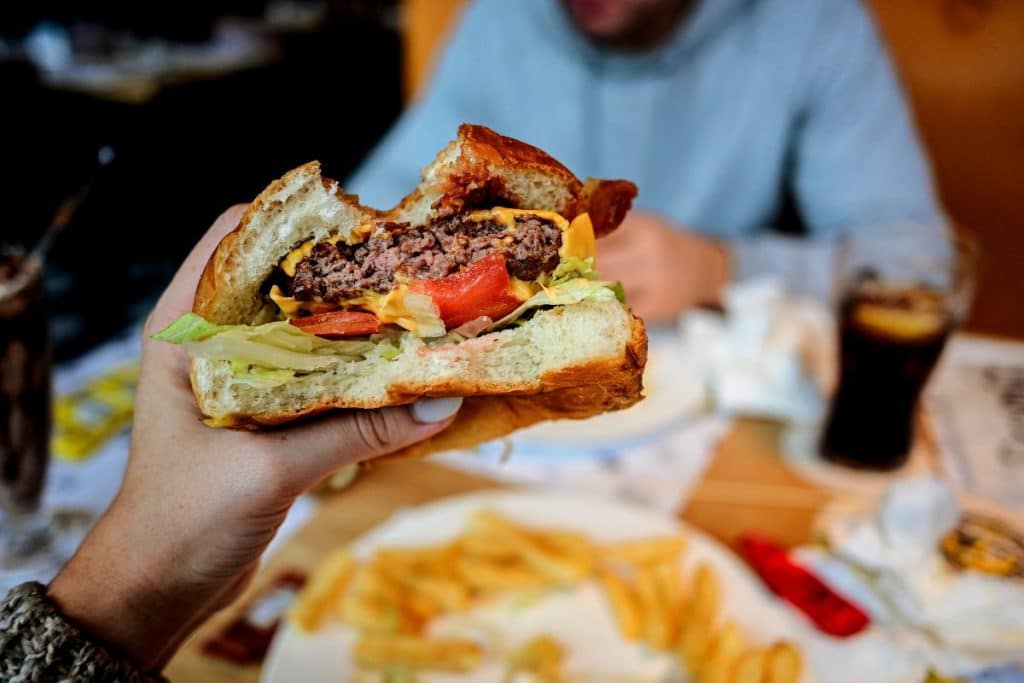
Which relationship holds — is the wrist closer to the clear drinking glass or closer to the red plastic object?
the red plastic object

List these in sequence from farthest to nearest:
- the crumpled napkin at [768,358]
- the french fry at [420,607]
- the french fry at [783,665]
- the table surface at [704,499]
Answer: the crumpled napkin at [768,358]
the table surface at [704,499]
the french fry at [420,607]
the french fry at [783,665]

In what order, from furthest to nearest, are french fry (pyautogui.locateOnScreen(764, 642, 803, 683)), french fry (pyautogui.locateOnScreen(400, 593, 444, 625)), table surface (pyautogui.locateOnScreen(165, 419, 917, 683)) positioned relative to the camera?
table surface (pyautogui.locateOnScreen(165, 419, 917, 683)) < french fry (pyautogui.locateOnScreen(400, 593, 444, 625)) < french fry (pyautogui.locateOnScreen(764, 642, 803, 683))

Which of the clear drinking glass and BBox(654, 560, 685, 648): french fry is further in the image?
the clear drinking glass

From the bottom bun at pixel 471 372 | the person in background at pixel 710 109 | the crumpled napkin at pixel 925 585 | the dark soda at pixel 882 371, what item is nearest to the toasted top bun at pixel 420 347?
the bottom bun at pixel 471 372

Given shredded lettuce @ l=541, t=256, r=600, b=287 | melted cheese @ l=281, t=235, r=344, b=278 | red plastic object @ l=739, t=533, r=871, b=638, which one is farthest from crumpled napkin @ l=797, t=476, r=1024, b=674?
melted cheese @ l=281, t=235, r=344, b=278

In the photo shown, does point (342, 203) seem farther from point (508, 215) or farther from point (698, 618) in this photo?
point (698, 618)

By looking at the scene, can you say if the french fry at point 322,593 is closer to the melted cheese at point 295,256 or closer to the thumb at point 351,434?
the thumb at point 351,434
